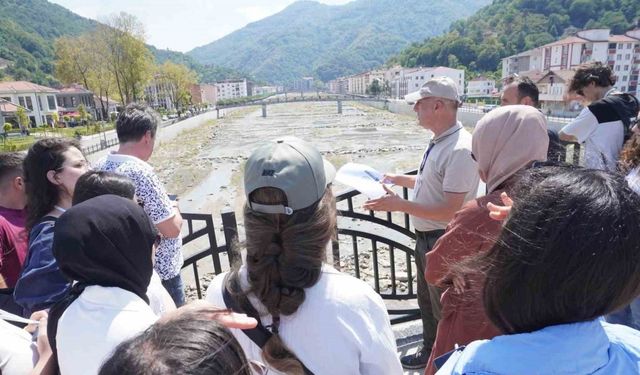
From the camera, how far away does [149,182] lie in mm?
2527

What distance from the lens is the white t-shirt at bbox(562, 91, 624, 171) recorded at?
130 inches

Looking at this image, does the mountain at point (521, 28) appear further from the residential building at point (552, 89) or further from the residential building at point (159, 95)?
the residential building at point (159, 95)

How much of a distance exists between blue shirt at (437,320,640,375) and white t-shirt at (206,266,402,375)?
1.22 feet

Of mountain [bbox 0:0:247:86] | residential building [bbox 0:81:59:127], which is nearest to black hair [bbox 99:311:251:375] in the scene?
mountain [bbox 0:0:247:86]

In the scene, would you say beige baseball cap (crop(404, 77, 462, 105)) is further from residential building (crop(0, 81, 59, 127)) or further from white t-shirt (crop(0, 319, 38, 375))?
residential building (crop(0, 81, 59, 127))

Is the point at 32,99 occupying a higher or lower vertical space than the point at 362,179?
higher

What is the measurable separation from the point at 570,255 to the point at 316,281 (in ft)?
2.19

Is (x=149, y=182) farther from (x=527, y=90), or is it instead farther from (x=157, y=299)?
(x=527, y=90)

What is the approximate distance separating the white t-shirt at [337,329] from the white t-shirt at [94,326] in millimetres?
409

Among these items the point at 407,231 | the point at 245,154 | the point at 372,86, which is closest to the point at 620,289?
the point at 407,231

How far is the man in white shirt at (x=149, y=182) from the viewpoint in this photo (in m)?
2.51

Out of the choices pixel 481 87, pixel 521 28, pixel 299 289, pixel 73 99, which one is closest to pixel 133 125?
pixel 299 289

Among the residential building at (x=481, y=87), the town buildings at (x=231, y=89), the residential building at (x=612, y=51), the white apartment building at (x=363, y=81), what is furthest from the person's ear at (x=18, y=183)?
the town buildings at (x=231, y=89)

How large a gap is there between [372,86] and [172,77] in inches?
1990
